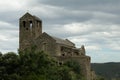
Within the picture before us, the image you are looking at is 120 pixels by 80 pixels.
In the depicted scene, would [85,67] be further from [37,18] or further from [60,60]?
[37,18]

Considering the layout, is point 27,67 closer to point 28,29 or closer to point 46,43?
point 46,43

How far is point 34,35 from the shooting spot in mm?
110750

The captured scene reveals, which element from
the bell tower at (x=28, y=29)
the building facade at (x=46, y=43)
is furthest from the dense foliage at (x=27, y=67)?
the bell tower at (x=28, y=29)

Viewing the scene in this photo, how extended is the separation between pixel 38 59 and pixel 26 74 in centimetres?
530

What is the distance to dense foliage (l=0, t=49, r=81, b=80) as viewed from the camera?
8344 centimetres

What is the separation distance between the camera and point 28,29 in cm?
11188

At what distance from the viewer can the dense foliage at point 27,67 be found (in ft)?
274

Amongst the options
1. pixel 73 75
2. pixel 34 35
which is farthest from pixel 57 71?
pixel 34 35

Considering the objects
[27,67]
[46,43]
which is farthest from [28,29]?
[27,67]

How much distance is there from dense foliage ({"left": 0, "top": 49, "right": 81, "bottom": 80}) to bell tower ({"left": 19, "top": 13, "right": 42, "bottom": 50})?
19.8 m

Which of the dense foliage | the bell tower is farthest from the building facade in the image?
the dense foliage

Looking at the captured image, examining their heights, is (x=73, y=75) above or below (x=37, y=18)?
below

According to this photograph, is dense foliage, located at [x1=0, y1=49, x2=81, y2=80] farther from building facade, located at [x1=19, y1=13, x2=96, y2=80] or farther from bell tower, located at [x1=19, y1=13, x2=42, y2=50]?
bell tower, located at [x1=19, y1=13, x2=42, y2=50]

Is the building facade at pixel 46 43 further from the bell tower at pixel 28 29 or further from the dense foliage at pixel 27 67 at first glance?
the dense foliage at pixel 27 67
